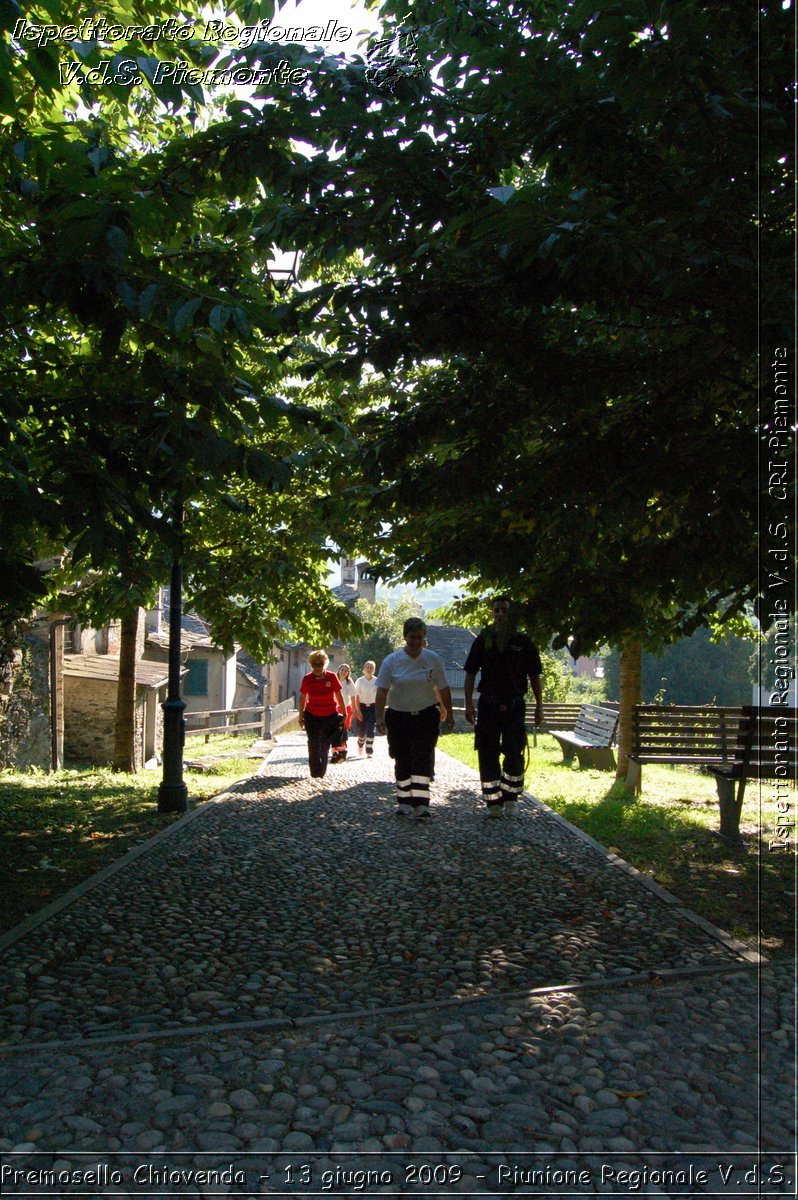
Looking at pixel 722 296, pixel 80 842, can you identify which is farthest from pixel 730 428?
pixel 80 842

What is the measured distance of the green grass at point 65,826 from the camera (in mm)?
6641

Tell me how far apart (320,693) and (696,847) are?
5.75 meters

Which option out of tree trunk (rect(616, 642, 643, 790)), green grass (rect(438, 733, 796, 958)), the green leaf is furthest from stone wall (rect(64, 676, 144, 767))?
the green leaf

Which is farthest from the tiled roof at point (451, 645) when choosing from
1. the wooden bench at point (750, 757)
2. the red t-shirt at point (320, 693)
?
the wooden bench at point (750, 757)

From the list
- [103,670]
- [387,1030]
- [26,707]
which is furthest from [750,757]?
[103,670]

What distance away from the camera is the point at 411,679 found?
29.2ft

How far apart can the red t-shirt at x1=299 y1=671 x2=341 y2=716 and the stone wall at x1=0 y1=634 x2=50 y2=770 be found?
6.18 metres

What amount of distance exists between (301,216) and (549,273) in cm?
169

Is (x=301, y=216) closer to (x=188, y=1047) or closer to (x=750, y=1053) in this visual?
(x=188, y=1047)

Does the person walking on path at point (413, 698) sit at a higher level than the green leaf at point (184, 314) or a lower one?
lower

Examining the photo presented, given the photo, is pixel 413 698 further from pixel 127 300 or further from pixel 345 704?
pixel 345 704

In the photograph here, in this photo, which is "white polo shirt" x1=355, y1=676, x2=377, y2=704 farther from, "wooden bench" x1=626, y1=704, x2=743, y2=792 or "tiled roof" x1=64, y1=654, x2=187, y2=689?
"wooden bench" x1=626, y1=704, x2=743, y2=792

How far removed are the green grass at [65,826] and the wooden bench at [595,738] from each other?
611cm

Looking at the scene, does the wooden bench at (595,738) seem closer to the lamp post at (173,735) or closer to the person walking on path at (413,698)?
the person walking on path at (413,698)
